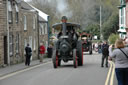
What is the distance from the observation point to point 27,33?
3634cm

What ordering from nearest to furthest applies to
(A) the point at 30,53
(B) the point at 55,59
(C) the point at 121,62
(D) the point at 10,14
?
(C) the point at 121,62, (B) the point at 55,59, (A) the point at 30,53, (D) the point at 10,14

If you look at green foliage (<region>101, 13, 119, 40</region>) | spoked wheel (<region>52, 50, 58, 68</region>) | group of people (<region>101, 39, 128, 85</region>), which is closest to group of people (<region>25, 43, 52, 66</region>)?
spoked wheel (<region>52, 50, 58, 68</region>)

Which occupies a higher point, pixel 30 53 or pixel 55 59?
pixel 30 53

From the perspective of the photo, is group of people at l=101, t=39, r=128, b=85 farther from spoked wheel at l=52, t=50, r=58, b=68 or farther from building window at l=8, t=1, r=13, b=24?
building window at l=8, t=1, r=13, b=24

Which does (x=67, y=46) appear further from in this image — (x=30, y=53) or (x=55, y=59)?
(x=30, y=53)

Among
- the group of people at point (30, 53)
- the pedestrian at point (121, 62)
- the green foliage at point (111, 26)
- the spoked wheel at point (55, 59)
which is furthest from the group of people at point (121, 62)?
the green foliage at point (111, 26)

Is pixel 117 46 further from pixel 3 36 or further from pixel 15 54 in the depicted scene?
pixel 15 54

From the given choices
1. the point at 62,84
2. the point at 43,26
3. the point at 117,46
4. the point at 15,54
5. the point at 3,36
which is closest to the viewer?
the point at 117,46

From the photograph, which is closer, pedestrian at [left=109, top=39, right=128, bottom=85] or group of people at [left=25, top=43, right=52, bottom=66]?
pedestrian at [left=109, top=39, right=128, bottom=85]

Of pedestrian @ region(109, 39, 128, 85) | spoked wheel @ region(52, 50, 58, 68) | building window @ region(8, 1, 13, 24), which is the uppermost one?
building window @ region(8, 1, 13, 24)

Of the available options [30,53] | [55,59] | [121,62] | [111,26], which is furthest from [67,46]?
[111,26]

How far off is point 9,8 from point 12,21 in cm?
121

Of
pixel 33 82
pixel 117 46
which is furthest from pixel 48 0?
pixel 117 46

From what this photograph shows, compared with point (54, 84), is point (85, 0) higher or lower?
higher
